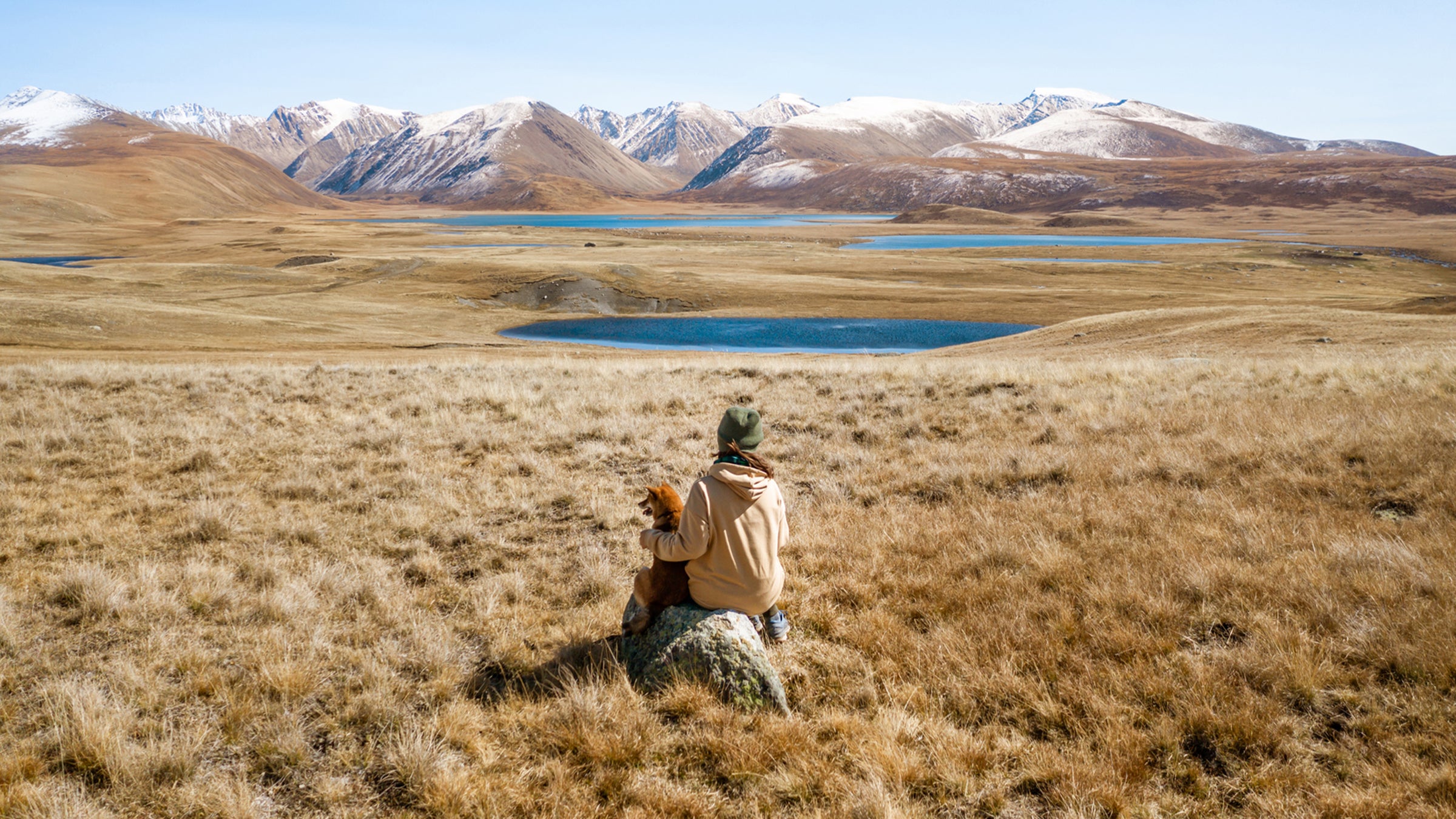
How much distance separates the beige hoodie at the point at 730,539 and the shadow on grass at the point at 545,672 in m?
0.85

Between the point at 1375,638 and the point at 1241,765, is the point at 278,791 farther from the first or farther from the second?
the point at 1375,638

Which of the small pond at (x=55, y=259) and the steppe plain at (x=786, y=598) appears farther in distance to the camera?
the small pond at (x=55, y=259)

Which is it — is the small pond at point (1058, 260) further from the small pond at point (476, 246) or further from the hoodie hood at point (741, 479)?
the hoodie hood at point (741, 479)

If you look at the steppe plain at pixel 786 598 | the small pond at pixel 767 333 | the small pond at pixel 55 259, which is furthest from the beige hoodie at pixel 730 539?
the small pond at pixel 55 259

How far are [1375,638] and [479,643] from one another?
616cm

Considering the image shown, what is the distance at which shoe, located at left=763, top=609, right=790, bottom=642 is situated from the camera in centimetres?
552

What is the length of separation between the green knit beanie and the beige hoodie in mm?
142

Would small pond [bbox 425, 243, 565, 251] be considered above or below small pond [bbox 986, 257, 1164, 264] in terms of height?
above

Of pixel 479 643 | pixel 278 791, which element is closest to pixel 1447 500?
pixel 479 643

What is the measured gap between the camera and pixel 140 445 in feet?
36.0

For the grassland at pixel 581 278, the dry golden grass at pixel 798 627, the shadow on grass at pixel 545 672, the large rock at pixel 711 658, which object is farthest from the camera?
the grassland at pixel 581 278

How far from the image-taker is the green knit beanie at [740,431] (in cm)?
475

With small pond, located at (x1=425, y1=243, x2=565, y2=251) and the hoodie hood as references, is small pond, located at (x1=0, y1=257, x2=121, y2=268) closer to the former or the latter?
small pond, located at (x1=425, y1=243, x2=565, y2=251)

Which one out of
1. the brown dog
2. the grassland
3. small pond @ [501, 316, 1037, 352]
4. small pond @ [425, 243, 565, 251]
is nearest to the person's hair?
the brown dog
